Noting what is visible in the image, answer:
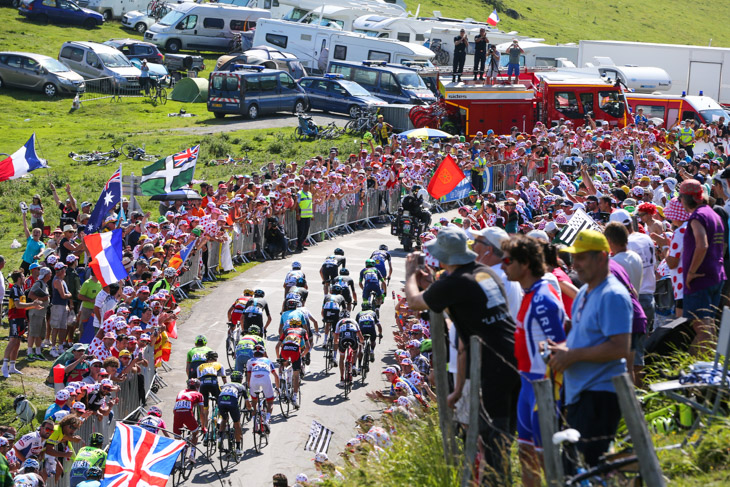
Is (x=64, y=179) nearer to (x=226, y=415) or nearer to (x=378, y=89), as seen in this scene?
(x=378, y=89)

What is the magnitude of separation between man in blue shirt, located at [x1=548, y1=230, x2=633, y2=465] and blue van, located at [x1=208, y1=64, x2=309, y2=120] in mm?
32735

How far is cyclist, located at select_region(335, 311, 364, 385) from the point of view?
15.3m

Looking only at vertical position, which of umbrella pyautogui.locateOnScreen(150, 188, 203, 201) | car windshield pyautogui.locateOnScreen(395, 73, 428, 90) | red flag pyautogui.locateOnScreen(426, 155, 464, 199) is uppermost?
car windshield pyautogui.locateOnScreen(395, 73, 428, 90)

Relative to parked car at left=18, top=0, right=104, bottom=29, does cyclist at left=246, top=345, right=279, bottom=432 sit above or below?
below

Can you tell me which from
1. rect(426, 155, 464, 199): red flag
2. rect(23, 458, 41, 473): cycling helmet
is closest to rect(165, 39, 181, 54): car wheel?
rect(426, 155, 464, 199): red flag

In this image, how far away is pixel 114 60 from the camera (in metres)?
42.5

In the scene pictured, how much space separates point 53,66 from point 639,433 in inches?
1613

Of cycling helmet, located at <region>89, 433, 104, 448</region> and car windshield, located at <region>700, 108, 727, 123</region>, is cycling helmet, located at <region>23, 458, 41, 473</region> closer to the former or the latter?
cycling helmet, located at <region>89, 433, 104, 448</region>

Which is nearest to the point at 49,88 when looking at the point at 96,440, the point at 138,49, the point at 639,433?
the point at 138,49

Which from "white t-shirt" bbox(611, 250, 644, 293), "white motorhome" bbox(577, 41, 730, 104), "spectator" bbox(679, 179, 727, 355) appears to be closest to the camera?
"white t-shirt" bbox(611, 250, 644, 293)

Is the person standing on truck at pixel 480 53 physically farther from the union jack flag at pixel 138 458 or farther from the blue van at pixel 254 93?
the union jack flag at pixel 138 458

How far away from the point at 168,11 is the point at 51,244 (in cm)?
4134

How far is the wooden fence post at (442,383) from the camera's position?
18.9ft

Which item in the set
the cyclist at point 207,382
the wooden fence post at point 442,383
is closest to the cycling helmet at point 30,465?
the cyclist at point 207,382
